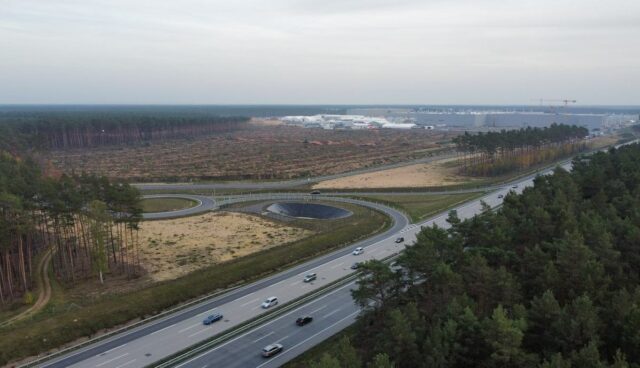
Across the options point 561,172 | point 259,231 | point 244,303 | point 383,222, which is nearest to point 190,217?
point 259,231

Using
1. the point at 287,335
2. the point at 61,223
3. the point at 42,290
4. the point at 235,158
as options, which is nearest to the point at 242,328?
the point at 287,335

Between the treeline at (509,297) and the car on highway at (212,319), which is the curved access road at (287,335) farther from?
the treeline at (509,297)

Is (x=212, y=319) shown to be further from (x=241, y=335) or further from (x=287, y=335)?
(x=287, y=335)

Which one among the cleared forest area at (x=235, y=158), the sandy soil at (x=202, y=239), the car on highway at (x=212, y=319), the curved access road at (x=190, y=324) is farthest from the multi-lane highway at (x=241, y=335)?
the cleared forest area at (x=235, y=158)

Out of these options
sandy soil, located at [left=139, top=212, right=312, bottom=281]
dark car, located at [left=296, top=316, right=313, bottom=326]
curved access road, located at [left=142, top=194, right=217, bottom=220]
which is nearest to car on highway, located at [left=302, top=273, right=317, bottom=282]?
dark car, located at [left=296, top=316, right=313, bottom=326]

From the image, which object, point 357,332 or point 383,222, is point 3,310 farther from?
point 383,222
